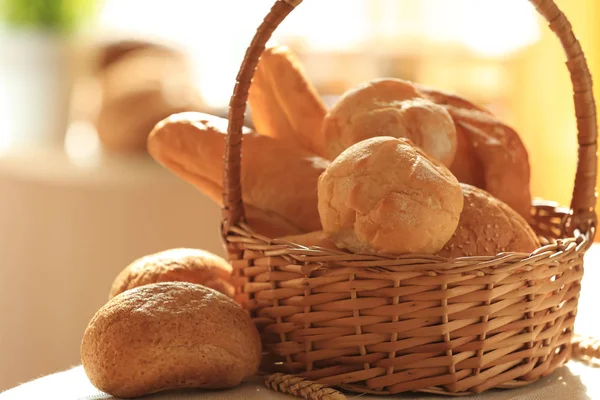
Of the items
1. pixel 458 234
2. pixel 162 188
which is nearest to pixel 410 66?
pixel 162 188

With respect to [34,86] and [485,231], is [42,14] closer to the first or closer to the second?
[34,86]

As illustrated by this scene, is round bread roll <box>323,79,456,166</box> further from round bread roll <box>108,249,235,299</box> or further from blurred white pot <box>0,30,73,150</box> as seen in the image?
blurred white pot <box>0,30,73,150</box>

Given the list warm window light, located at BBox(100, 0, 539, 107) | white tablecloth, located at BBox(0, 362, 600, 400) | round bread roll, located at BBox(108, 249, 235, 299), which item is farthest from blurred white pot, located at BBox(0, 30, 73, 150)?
white tablecloth, located at BBox(0, 362, 600, 400)

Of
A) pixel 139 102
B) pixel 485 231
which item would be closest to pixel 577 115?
pixel 485 231

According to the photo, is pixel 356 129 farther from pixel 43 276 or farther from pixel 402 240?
pixel 43 276

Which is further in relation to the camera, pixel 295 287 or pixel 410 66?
pixel 410 66

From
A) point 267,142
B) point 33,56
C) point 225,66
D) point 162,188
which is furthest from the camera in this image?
point 225,66
